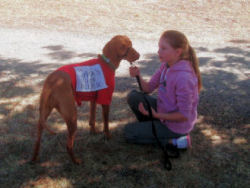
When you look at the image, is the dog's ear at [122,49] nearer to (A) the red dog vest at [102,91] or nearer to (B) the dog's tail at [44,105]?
(A) the red dog vest at [102,91]

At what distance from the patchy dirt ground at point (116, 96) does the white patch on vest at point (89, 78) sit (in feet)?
2.79

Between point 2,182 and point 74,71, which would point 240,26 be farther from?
point 2,182

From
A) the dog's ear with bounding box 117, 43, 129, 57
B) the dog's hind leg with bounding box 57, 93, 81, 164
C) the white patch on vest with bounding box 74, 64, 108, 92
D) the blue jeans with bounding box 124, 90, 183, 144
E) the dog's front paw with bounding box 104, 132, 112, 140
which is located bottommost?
the dog's front paw with bounding box 104, 132, 112, 140

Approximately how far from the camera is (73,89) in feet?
9.27

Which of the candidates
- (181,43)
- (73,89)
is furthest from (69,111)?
(181,43)

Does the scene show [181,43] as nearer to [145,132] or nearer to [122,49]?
[122,49]

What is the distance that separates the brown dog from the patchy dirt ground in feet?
0.92

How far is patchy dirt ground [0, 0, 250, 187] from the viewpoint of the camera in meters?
2.92

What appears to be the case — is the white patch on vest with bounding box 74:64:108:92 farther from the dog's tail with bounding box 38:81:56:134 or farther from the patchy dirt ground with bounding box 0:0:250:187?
the patchy dirt ground with bounding box 0:0:250:187

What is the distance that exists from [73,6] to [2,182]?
9.45 metres

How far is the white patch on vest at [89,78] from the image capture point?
287cm

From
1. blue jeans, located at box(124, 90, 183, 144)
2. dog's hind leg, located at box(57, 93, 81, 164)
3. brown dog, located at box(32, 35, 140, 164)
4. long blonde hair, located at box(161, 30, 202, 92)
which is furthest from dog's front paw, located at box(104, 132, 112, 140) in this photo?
long blonde hair, located at box(161, 30, 202, 92)

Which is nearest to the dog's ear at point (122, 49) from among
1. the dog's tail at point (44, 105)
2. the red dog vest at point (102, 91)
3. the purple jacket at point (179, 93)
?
the red dog vest at point (102, 91)

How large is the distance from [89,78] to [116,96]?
1839 millimetres
